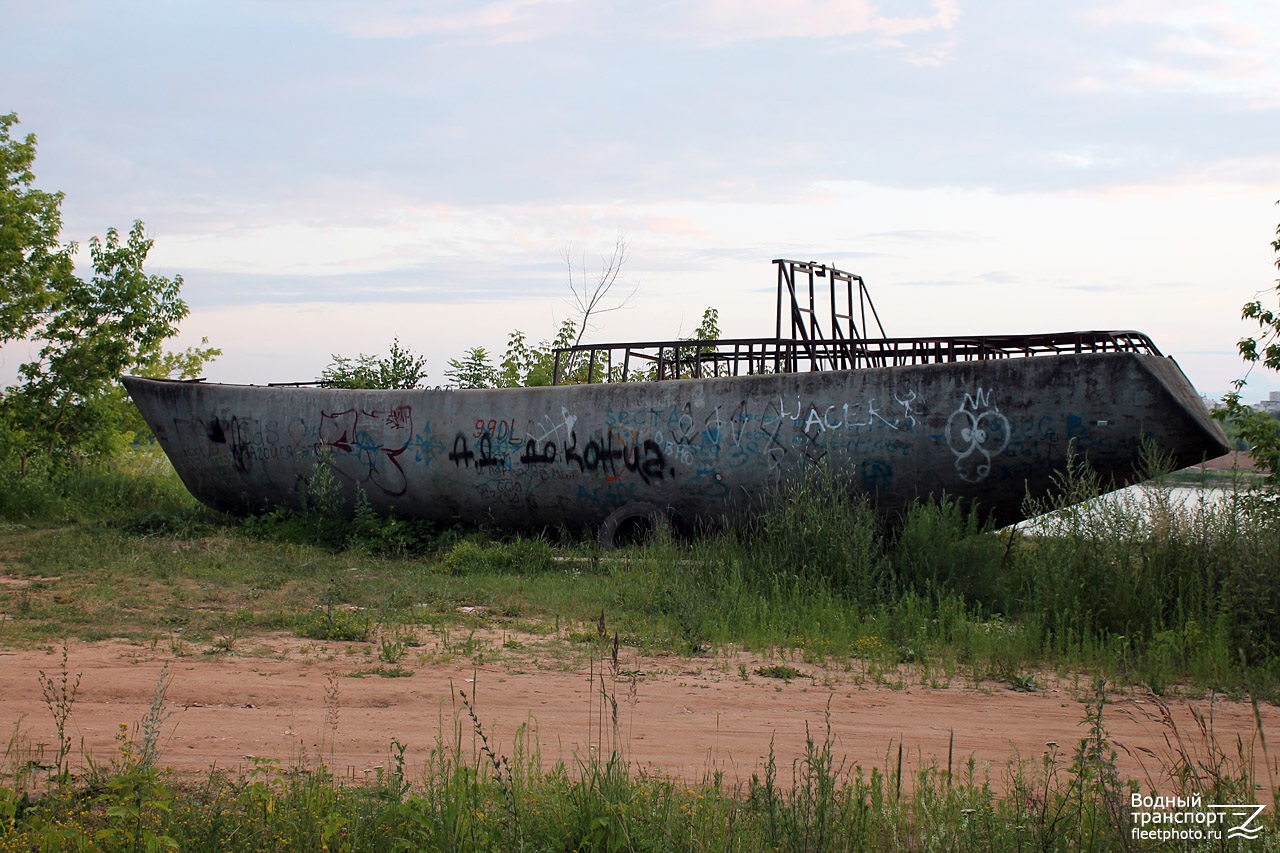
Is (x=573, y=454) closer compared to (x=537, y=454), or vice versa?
(x=573, y=454)

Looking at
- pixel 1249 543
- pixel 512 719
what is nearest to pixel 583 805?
pixel 512 719

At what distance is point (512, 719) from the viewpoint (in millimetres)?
5008

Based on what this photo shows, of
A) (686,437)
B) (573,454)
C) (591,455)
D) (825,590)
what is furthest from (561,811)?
(573,454)

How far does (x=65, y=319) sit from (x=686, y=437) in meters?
10.6

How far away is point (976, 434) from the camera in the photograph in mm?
9664

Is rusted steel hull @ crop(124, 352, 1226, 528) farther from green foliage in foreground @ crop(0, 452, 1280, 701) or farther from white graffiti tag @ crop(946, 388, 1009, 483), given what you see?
green foliage in foreground @ crop(0, 452, 1280, 701)

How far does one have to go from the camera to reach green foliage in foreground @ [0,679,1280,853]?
10.9 ft

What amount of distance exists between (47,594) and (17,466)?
24.9ft

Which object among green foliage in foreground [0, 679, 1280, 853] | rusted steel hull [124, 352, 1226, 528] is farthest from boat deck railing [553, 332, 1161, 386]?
green foliage in foreground [0, 679, 1280, 853]

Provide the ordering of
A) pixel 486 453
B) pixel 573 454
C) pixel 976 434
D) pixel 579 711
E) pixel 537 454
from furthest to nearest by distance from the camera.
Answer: pixel 486 453 → pixel 537 454 → pixel 573 454 → pixel 976 434 → pixel 579 711

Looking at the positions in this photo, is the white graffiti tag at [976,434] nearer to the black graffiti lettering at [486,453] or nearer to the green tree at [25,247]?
the black graffiti lettering at [486,453]

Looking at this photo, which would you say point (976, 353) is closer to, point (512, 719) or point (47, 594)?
point (512, 719)
